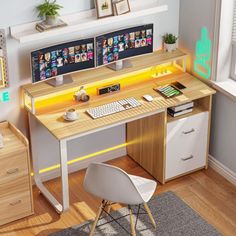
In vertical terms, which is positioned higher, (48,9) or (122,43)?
(48,9)

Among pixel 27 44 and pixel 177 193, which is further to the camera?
pixel 177 193

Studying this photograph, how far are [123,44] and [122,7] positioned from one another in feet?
0.99

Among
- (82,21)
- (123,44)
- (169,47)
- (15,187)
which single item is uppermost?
(82,21)

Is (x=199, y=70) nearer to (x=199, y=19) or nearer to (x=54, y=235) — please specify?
(x=199, y=19)

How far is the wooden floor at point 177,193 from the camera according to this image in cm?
434

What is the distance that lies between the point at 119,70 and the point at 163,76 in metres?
0.46

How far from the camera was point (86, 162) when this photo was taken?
198 inches

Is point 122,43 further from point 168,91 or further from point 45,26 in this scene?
point 45,26

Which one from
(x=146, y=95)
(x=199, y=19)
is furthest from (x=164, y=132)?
(x=199, y=19)

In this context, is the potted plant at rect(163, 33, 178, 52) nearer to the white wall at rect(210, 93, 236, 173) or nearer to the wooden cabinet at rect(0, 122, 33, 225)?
the white wall at rect(210, 93, 236, 173)

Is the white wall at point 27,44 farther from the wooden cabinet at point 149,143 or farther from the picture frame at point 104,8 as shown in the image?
the wooden cabinet at point 149,143

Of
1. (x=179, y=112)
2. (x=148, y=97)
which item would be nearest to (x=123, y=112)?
(x=148, y=97)

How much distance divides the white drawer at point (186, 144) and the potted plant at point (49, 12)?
1.22 m

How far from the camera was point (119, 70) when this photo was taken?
4699 mm
